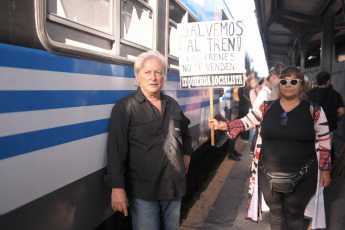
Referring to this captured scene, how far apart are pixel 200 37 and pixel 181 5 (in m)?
0.88

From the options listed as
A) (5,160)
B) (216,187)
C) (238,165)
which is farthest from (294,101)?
(238,165)

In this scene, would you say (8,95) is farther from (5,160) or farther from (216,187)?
(216,187)

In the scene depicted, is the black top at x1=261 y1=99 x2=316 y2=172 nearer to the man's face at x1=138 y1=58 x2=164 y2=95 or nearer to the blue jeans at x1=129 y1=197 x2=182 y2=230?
the blue jeans at x1=129 y1=197 x2=182 y2=230

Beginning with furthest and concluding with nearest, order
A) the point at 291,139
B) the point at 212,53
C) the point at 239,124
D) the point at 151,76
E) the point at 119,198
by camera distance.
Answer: the point at 212,53, the point at 239,124, the point at 291,139, the point at 151,76, the point at 119,198

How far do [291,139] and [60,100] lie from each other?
1.72 metres

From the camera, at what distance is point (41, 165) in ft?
4.64

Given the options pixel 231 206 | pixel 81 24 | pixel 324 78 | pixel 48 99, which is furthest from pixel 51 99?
pixel 324 78

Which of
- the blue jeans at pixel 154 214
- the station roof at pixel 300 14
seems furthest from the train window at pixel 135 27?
the station roof at pixel 300 14

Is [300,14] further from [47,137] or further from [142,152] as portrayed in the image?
[47,137]

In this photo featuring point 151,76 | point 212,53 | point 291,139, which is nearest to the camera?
point 151,76

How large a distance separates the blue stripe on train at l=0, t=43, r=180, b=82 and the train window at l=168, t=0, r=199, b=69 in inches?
53.3

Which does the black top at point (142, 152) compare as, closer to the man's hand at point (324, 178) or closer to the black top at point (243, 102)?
the man's hand at point (324, 178)

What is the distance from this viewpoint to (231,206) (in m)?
3.62

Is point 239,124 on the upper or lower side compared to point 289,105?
lower
